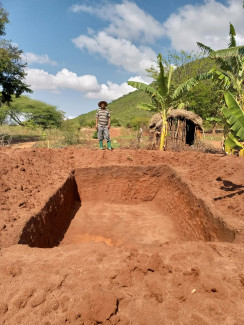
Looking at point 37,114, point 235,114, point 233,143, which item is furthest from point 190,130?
point 37,114

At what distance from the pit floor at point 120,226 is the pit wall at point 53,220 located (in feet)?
0.74

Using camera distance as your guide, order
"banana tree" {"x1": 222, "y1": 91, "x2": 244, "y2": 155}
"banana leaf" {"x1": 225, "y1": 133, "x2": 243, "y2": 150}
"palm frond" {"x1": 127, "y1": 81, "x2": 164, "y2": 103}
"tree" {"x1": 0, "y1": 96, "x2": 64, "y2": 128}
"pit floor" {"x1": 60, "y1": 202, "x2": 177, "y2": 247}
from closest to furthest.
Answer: "banana tree" {"x1": 222, "y1": 91, "x2": 244, "y2": 155}
"banana leaf" {"x1": 225, "y1": 133, "x2": 243, "y2": 150}
"pit floor" {"x1": 60, "y1": 202, "x2": 177, "y2": 247}
"palm frond" {"x1": 127, "y1": 81, "x2": 164, "y2": 103}
"tree" {"x1": 0, "y1": 96, "x2": 64, "y2": 128}

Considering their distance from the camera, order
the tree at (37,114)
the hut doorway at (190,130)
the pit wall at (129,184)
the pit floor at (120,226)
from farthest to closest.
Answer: the tree at (37,114) → the hut doorway at (190,130) → the pit wall at (129,184) → the pit floor at (120,226)

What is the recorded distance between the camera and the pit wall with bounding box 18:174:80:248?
382 centimetres

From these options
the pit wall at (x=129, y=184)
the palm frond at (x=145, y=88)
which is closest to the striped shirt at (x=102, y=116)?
the pit wall at (x=129, y=184)

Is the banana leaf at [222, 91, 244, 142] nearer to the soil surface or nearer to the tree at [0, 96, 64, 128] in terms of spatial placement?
the soil surface

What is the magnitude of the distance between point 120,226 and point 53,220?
1.87 meters

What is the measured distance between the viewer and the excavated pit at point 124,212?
14.7ft

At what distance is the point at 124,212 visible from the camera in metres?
6.99

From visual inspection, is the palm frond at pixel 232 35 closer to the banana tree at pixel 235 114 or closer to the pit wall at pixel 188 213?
the pit wall at pixel 188 213

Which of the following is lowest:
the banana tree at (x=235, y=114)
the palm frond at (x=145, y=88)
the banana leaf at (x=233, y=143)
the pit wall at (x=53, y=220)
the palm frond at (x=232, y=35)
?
the pit wall at (x=53, y=220)

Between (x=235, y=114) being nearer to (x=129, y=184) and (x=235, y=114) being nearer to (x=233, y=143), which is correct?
(x=233, y=143)

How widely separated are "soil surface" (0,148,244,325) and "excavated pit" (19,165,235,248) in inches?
1.3

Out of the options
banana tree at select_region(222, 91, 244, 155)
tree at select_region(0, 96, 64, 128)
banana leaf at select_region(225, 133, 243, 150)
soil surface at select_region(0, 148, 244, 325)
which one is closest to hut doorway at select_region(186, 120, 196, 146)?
soil surface at select_region(0, 148, 244, 325)
